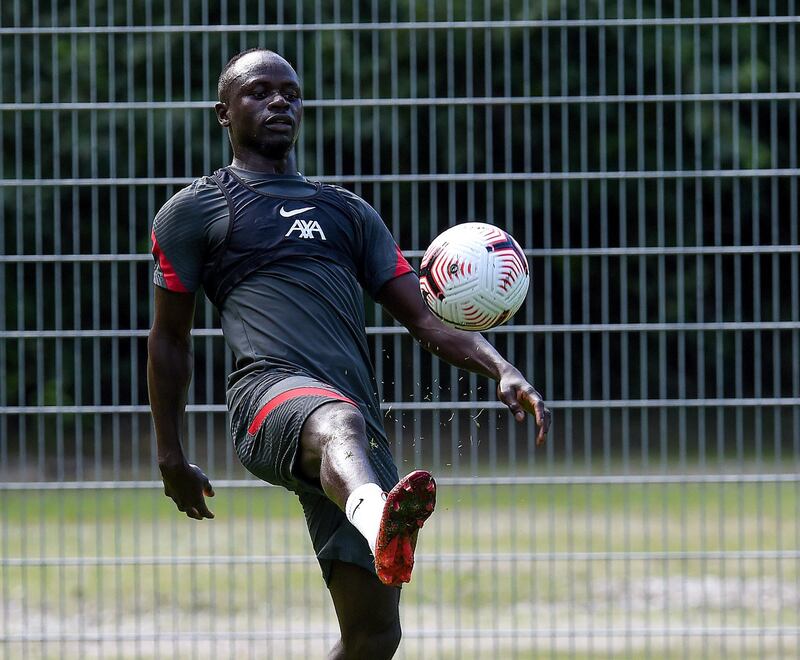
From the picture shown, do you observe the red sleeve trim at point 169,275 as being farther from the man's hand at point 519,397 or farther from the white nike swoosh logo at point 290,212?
the man's hand at point 519,397

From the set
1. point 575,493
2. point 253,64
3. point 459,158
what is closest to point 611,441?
point 575,493

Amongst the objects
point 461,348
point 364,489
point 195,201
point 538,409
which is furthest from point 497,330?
point 364,489

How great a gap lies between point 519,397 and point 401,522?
77 centimetres

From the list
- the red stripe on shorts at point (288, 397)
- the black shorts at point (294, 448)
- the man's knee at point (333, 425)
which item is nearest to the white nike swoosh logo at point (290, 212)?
the black shorts at point (294, 448)

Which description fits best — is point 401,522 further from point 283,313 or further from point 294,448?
point 283,313

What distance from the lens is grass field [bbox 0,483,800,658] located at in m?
6.40

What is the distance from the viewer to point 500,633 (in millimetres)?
6375

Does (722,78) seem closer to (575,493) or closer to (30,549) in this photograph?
(575,493)

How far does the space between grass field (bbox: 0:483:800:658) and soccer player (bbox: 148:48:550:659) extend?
1712 mm

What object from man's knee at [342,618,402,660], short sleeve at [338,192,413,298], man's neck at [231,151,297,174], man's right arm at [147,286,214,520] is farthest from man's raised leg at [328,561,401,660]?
man's neck at [231,151,297,174]

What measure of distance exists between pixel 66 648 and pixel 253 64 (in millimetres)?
3331

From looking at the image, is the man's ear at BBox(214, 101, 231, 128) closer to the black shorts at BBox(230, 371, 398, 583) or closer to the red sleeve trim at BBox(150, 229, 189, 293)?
the red sleeve trim at BBox(150, 229, 189, 293)

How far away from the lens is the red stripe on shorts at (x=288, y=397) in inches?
167

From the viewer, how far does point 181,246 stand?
463cm
